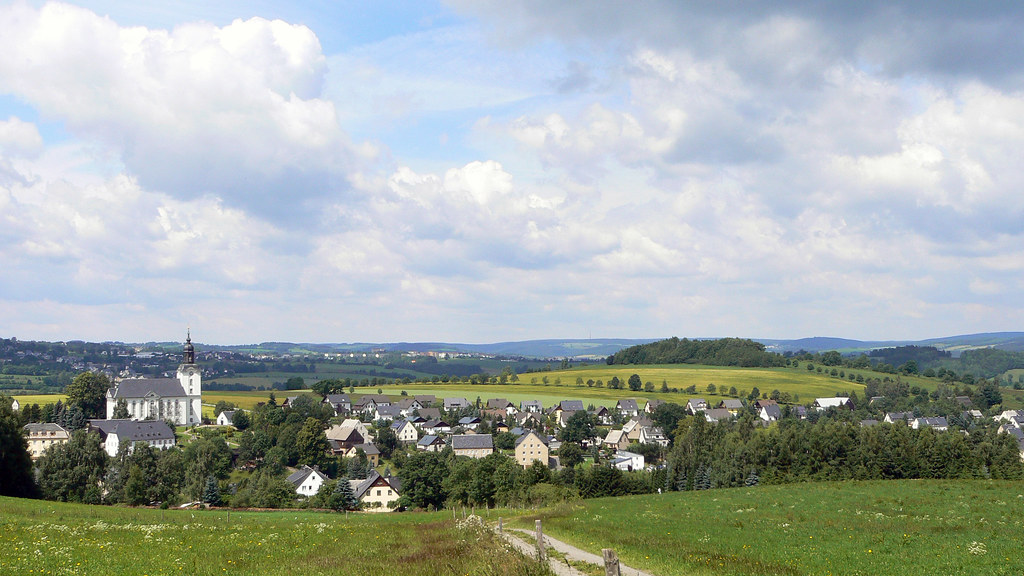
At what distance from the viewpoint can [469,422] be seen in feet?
455

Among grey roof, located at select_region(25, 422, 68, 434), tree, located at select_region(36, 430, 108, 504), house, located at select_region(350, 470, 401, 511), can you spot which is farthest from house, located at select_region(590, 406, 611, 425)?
tree, located at select_region(36, 430, 108, 504)

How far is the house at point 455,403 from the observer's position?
15402 centimetres

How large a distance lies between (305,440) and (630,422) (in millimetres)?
58107

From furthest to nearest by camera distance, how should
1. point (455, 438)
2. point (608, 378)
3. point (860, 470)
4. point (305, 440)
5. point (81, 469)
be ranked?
1. point (608, 378)
2. point (455, 438)
3. point (305, 440)
4. point (81, 469)
5. point (860, 470)

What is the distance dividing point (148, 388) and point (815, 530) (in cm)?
13737

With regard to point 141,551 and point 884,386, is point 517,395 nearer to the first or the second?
point 884,386

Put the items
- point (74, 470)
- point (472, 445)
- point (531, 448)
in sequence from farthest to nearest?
point (472, 445)
point (531, 448)
point (74, 470)

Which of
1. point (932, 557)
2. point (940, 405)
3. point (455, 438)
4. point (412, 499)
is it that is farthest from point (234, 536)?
point (940, 405)

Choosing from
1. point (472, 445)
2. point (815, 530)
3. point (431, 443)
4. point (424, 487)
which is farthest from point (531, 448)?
point (815, 530)

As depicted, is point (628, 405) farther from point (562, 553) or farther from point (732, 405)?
point (562, 553)

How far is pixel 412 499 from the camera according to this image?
6944 centimetres

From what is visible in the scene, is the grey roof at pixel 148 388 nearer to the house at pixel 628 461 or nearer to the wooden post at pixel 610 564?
the house at pixel 628 461

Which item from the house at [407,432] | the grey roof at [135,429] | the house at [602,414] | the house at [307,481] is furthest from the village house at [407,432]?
the house at [307,481]

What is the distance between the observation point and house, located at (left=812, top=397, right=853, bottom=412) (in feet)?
455
